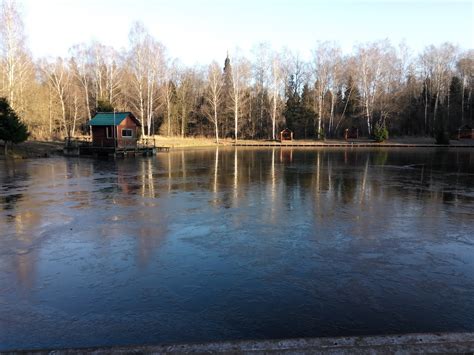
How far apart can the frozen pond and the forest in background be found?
4059 cm

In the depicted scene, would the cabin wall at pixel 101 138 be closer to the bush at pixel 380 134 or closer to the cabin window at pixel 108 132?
the cabin window at pixel 108 132

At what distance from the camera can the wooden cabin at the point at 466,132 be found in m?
58.7

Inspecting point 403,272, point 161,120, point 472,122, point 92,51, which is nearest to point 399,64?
point 472,122

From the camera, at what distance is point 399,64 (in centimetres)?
6400

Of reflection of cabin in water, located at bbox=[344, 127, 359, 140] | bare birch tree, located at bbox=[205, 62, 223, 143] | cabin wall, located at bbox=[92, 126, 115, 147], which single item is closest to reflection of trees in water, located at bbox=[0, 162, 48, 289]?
cabin wall, located at bbox=[92, 126, 115, 147]

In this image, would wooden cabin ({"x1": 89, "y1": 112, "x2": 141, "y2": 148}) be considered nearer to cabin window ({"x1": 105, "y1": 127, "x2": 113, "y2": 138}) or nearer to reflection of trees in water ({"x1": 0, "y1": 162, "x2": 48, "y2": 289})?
cabin window ({"x1": 105, "y1": 127, "x2": 113, "y2": 138})

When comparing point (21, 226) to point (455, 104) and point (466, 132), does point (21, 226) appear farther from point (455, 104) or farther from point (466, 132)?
point (455, 104)

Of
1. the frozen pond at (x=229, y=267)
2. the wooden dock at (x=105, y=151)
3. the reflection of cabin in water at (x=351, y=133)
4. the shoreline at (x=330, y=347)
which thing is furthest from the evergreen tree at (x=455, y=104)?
the shoreline at (x=330, y=347)

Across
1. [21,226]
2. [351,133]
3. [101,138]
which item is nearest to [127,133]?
[101,138]

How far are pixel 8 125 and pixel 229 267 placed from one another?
29.5 m

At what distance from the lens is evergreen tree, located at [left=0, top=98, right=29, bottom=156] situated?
30000 millimetres

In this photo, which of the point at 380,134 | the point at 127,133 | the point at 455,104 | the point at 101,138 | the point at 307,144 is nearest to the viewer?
the point at 101,138

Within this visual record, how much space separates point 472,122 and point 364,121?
17015mm

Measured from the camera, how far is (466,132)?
59094 mm
